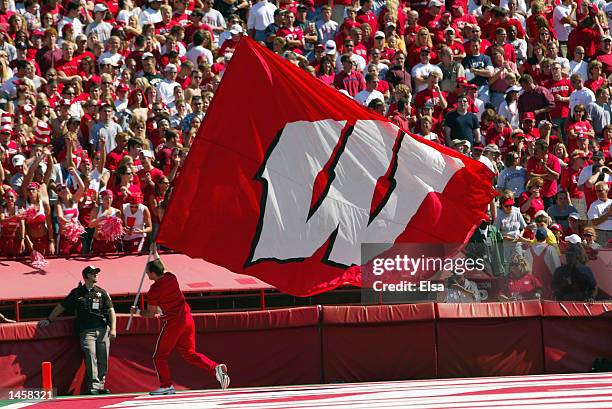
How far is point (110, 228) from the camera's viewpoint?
724 inches

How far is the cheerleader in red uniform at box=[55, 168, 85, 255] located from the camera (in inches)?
720

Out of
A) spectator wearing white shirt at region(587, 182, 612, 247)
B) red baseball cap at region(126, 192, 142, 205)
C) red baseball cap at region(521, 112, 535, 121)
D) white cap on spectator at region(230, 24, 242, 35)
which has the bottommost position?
spectator wearing white shirt at region(587, 182, 612, 247)

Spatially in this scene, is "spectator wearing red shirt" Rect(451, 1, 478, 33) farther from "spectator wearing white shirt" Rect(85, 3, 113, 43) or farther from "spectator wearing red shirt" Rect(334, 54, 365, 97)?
"spectator wearing white shirt" Rect(85, 3, 113, 43)

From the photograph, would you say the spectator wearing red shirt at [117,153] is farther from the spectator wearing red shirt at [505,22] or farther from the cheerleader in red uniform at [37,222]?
the spectator wearing red shirt at [505,22]

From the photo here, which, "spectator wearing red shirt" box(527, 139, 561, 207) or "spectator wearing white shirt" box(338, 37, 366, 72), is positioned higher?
"spectator wearing white shirt" box(338, 37, 366, 72)

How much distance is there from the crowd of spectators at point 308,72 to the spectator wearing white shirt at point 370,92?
0.11 feet

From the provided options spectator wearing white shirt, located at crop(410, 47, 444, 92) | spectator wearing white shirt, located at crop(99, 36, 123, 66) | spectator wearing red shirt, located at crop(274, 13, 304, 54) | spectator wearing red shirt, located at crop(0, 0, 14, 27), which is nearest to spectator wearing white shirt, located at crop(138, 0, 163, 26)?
spectator wearing white shirt, located at crop(99, 36, 123, 66)

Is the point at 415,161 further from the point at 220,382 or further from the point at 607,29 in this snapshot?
the point at 607,29

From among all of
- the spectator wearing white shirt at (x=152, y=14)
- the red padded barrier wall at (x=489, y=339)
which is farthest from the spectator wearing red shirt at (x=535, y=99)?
the red padded barrier wall at (x=489, y=339)

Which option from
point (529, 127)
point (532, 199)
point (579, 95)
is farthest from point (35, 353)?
point (579, 95)

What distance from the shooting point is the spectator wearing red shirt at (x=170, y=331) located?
15938 mm

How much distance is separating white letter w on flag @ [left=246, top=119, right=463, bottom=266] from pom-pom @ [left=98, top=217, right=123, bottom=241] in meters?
3.47

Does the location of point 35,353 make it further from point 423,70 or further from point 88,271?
point 423,70

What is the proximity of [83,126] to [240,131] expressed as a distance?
18.1ft
